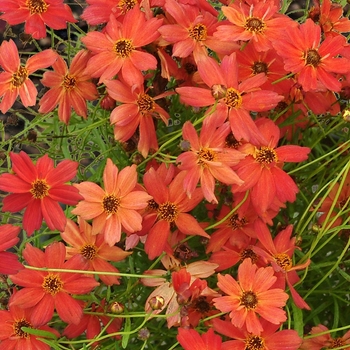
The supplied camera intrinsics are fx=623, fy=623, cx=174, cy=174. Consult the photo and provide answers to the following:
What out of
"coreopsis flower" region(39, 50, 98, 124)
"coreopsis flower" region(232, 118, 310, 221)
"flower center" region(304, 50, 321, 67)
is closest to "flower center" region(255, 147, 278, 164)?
"coreopsis flower" region(232, 118, 310, 221)

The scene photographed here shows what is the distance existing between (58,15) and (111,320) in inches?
14.5

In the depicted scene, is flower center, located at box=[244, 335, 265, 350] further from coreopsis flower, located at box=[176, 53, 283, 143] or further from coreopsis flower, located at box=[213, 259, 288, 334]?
coreopsis flower, located at box=[176, 53, 283, 143]

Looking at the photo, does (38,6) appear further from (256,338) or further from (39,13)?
(256,338)

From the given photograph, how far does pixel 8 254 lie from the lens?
645 mm

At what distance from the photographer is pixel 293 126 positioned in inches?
34.1

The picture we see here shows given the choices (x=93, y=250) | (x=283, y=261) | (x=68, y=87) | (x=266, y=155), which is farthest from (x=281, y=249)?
(x=68, y=87)

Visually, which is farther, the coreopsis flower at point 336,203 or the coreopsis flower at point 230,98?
the coreopsis flower at point 336,203

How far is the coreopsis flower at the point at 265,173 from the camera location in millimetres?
672

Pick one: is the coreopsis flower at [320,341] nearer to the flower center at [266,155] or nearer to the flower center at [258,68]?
the flower center at [266,155]

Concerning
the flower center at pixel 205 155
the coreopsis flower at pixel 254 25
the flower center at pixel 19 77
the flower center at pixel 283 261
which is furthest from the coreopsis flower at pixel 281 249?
the flower center at pixel 19 77

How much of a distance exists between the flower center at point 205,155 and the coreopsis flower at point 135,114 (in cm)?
8

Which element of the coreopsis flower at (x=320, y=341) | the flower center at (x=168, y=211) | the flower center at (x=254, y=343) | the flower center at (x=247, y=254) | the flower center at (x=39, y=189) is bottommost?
the coreopsis flower at (x=320, y=341)

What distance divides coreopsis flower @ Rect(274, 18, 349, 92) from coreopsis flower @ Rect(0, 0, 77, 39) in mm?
263

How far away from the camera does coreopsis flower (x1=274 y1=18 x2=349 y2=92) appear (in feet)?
2.22
